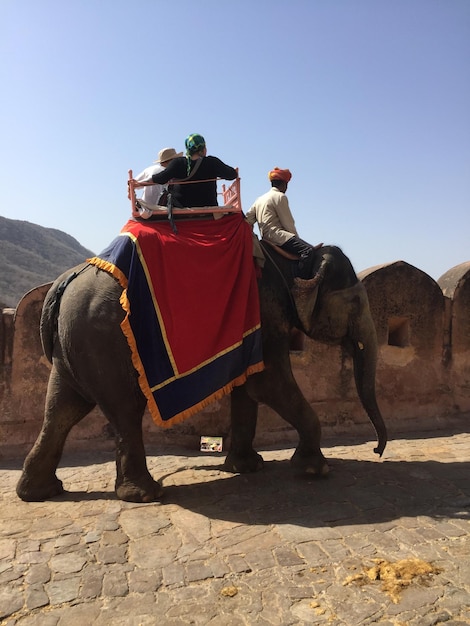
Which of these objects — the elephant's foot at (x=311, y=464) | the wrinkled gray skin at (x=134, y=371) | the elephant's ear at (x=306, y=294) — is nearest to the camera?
the wrinkled gray skin at (x=134, y=371)

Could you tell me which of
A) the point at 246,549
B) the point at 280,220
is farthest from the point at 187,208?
the point at 246,549

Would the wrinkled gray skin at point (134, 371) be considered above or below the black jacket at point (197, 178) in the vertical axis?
below

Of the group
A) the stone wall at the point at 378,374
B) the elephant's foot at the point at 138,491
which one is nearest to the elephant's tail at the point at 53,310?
the elephant's foot at the point at 138,491

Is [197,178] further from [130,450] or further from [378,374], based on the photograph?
[378,374]

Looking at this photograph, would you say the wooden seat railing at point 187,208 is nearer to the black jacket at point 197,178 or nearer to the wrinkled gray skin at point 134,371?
the black jacket at point 197,178

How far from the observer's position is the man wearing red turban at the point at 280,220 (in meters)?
5.04

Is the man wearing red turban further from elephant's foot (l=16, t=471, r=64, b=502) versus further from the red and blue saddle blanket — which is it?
elephant's foot (l=16, t=471, r=64, b=502)

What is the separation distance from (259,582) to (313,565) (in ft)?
1.17

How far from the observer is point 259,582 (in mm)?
3031

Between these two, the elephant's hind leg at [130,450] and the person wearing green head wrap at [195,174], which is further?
the person wearing green head wrap at [195,174]

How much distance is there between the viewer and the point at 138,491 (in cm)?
430

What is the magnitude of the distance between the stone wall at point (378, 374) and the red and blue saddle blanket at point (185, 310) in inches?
85.0

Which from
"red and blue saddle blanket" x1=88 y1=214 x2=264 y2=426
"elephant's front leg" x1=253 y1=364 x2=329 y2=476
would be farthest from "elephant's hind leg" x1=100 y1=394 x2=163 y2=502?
"elephant's front leg" x1=253 y1=364 x2=329 y2=476

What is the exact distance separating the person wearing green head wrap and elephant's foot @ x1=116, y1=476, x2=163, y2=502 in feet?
7.44
